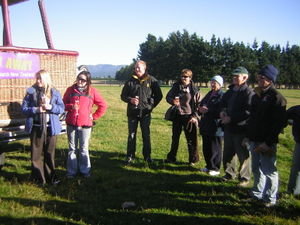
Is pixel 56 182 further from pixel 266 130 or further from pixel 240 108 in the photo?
pixel 266 130

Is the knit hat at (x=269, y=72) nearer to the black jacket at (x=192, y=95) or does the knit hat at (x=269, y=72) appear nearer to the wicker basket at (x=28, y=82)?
the black jacket at (x=192, y=95)

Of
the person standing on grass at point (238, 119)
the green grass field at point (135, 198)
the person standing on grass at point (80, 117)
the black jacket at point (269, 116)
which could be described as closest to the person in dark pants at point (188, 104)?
the green grass field at point (135, 198)

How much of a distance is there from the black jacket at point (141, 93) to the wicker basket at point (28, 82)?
4.33ft

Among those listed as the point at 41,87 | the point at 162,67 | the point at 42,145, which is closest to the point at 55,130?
the point at 42,145

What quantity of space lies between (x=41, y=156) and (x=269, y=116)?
3.75 m

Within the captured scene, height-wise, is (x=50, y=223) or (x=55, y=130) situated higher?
(x=55, y=130)

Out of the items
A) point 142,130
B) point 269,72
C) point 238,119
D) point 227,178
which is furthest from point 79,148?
point 269,72

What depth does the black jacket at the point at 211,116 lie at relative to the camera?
20.2 ft

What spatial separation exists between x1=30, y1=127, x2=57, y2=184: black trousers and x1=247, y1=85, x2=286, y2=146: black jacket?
10.9 feet

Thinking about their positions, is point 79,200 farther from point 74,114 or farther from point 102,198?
point 74,114

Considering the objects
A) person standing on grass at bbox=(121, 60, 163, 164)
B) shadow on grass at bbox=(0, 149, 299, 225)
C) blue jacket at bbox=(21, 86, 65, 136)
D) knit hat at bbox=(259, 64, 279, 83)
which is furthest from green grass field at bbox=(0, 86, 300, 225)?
knit hat at bbox=(259, 64, 279, 83)

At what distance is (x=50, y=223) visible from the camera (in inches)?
158

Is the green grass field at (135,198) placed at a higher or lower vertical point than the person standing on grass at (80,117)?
lower

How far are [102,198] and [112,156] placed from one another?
2565 millimetres
